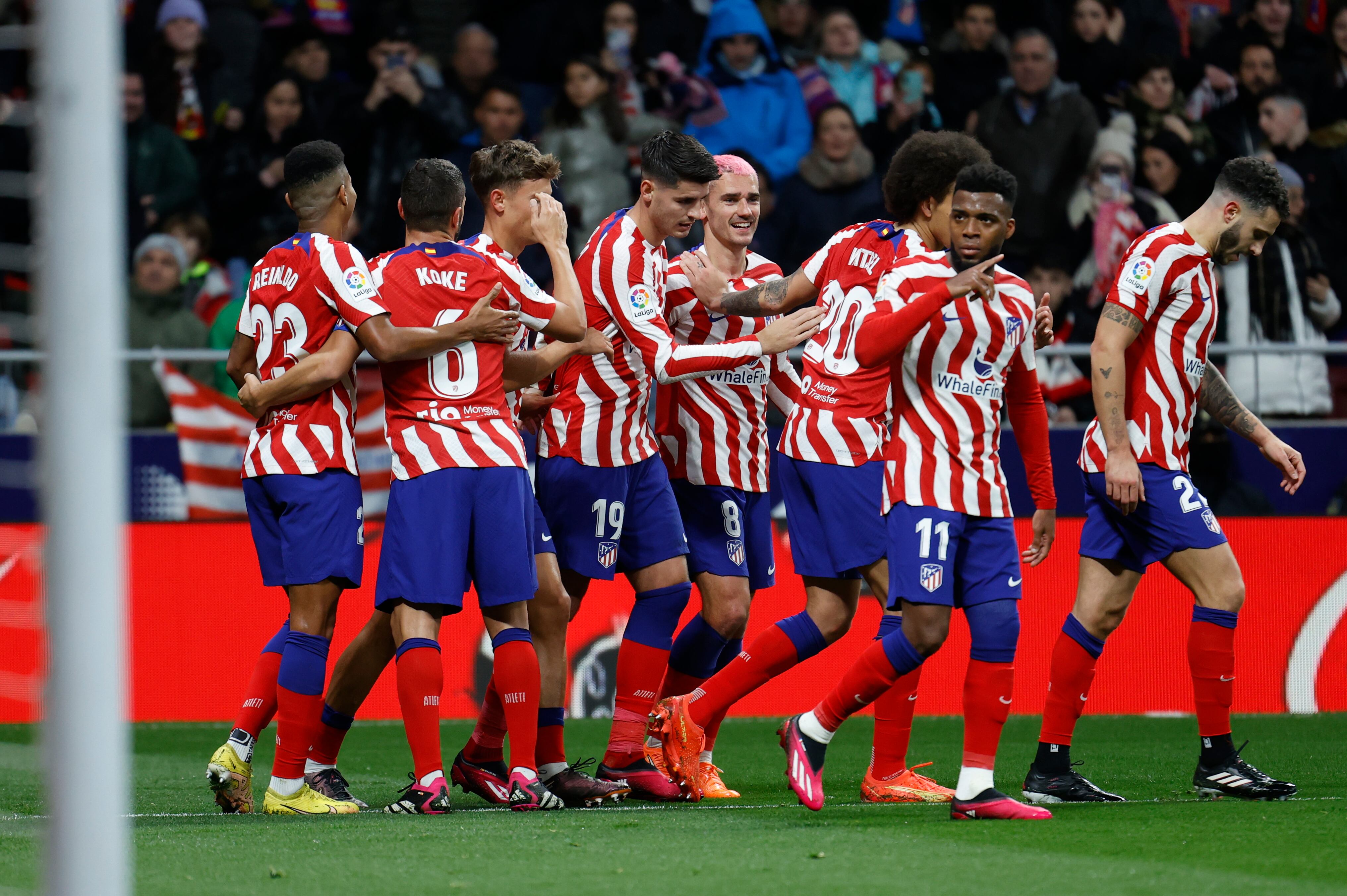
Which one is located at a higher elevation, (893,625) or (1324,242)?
(1324,242)

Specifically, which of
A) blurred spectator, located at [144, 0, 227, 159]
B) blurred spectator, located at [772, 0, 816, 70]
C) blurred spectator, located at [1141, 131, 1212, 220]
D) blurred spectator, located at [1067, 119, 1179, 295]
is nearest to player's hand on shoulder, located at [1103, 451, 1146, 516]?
blurred spectator, located at [1067, 119, 1179, 295]

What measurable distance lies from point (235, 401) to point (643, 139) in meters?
3.81

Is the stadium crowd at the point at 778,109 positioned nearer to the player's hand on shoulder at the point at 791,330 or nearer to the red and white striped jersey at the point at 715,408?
the red and white striped jersey at the point at 715,408

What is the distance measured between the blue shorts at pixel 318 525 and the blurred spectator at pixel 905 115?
264 inches

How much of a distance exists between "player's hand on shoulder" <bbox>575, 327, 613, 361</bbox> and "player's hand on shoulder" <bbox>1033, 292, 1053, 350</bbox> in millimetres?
1417

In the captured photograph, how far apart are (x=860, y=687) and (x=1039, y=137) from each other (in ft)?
23.6

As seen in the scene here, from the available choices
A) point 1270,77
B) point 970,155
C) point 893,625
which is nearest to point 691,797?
point 893,625

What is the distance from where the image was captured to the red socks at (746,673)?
18.9ft

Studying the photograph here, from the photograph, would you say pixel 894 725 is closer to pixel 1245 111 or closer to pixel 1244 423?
pixel 1244 423

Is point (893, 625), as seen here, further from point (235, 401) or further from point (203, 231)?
point (203, 231)

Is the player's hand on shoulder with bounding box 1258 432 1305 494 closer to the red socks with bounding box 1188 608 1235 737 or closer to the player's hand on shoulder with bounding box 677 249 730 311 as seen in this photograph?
the red socks with bounding box 1188 608 1235 737

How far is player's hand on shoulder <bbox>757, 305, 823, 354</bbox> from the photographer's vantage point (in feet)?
Result: 18.6

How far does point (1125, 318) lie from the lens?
571 centimetres

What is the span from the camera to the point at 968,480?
5.03 metres
